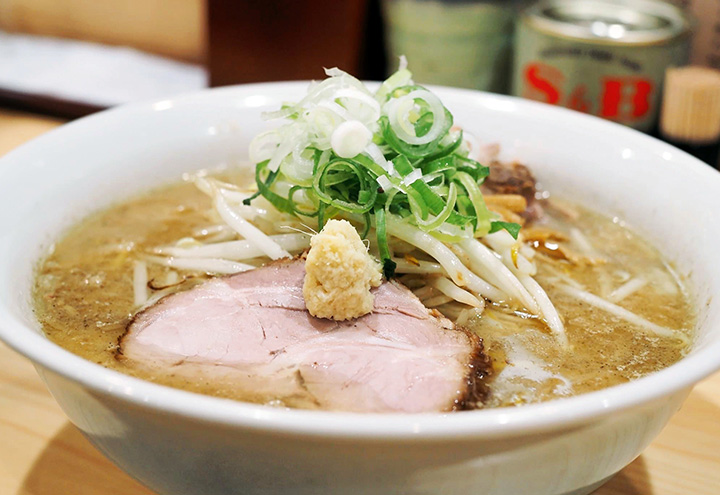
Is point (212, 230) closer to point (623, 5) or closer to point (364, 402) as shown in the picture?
point (364, 402)

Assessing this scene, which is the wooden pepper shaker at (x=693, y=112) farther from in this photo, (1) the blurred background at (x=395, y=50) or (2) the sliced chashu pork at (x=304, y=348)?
(2) the sliced chashu pork at (x=304, y=348)

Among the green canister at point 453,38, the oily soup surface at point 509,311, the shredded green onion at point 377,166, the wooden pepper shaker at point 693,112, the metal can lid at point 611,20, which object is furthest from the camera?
the green canister at point 453,38

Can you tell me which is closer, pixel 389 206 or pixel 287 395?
pixel 287 395

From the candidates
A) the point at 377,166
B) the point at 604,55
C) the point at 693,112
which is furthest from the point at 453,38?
the point at 377,166

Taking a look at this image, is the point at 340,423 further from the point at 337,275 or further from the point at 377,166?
the point at 377,166

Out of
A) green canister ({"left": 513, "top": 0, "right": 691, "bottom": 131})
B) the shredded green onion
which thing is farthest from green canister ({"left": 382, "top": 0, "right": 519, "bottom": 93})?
the shredded green onion

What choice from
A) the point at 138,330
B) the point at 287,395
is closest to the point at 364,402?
the point at 287,395

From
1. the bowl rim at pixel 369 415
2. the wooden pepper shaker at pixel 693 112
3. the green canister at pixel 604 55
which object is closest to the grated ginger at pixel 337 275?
the bowl rim at pixel 369 415
